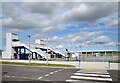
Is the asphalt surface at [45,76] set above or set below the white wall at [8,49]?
below

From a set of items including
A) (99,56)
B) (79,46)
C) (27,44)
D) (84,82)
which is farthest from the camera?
(27,44)

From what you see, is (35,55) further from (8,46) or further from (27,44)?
(8,46)

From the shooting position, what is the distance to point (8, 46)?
70000mm

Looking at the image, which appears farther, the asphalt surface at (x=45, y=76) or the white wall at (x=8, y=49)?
the white wall at (x=8, y=49)

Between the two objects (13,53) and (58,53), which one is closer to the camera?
(13,53)

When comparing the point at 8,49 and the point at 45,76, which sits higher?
the point at 8,49

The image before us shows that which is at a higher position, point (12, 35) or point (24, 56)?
point (12, 35)

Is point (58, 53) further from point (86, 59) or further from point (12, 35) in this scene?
point (86, 59)

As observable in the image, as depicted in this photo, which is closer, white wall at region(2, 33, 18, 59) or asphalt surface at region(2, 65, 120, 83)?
asphalt surface at region(2, 65, 120, 83)

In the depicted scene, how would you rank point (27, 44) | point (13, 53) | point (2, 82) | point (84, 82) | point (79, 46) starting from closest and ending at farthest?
point (2, 82)
point (84, 82)
point (79, 46)
point (27, 44)
point (13, 53)

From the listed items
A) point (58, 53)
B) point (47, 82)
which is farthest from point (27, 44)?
point (47, 82)

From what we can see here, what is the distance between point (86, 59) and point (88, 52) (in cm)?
781

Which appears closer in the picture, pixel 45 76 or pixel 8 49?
pixel 45 76

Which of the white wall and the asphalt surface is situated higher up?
the white wall
